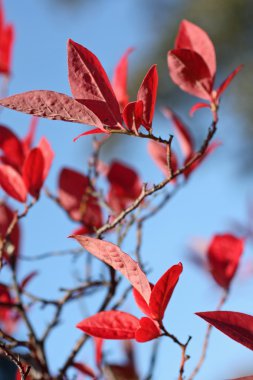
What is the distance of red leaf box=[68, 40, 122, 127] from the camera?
0.52m

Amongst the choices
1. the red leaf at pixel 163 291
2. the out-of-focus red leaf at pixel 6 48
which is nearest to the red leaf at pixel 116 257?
the red leaf at pixel 163 291

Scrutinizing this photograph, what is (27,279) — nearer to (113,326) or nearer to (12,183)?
(12,183)

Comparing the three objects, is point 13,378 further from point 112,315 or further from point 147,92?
point 147,92

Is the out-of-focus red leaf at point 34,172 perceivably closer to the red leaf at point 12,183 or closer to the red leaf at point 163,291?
the red leaf at point 12,183

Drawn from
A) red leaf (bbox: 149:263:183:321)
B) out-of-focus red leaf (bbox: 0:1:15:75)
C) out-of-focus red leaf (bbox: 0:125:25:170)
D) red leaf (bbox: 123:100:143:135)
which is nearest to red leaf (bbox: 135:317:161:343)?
red leaf (bbox: 149:263:183:321)

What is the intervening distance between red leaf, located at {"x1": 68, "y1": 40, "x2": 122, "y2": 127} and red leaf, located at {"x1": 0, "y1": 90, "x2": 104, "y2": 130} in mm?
14

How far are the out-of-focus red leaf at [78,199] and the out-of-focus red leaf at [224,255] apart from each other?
7.4 inches

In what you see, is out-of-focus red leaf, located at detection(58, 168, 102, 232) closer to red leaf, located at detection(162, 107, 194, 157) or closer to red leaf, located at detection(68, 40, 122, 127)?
red leaf, located at detection(162, 107, 194, 157)

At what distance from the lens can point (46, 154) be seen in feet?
2.53

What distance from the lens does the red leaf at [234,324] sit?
0.46m

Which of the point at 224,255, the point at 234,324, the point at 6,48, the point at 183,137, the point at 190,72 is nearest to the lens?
the point at 234,324

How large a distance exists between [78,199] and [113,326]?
1.18ft

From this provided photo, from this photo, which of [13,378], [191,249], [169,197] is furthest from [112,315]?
[13,378]

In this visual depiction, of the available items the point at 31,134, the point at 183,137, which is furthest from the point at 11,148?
the point at 183,137
